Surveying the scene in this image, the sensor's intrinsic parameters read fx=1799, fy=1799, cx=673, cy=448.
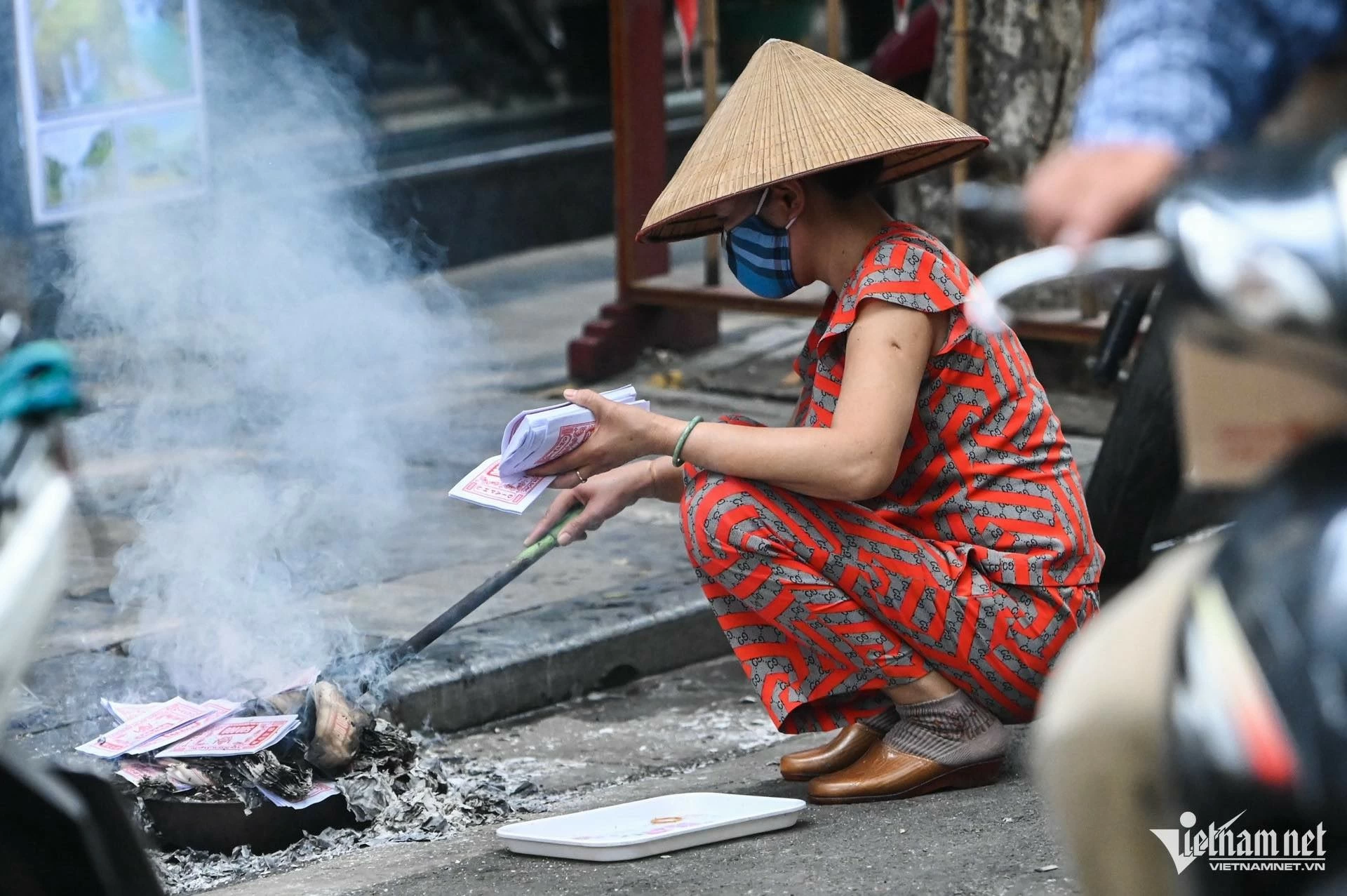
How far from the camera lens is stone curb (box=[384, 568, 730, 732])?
3.64 meters

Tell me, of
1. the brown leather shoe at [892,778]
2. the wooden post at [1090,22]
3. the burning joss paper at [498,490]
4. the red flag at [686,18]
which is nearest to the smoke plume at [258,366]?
the burning joss paper at [498,490]

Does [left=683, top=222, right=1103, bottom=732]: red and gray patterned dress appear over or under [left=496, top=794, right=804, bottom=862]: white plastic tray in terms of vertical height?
over

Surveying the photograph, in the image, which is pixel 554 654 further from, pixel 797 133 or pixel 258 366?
pixel 258 366

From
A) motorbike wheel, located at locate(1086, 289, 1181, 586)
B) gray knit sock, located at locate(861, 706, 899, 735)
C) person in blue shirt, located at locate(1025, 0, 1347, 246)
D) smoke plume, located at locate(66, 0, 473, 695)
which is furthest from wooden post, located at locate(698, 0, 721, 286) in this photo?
person in blue shirt, located at locate(1025, 0, 1347, 246)

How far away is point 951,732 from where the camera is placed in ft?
9.74

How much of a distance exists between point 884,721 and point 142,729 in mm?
1292

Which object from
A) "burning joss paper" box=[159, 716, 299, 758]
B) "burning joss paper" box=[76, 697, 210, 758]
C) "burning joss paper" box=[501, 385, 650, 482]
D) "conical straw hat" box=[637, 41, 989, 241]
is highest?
"conical straw hat" box=[637, 41, 989, 241]

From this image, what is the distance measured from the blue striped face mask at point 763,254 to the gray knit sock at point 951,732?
73cm

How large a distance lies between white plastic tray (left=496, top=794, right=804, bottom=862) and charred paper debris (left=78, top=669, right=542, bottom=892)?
0.97 feet

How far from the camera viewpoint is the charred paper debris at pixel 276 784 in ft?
9.75

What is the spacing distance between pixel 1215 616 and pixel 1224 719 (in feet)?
0.23

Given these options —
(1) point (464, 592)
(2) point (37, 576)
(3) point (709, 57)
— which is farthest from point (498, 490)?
(3) point (709, 57)

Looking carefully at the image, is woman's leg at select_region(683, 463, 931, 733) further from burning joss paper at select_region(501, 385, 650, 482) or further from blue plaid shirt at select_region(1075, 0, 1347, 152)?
blue plaid shirt at select_region(1075, 0, 1347, 152)

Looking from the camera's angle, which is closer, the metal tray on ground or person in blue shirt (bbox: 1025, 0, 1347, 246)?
person in blue shirt (bbox: 1025, 0, 1347, 246)
